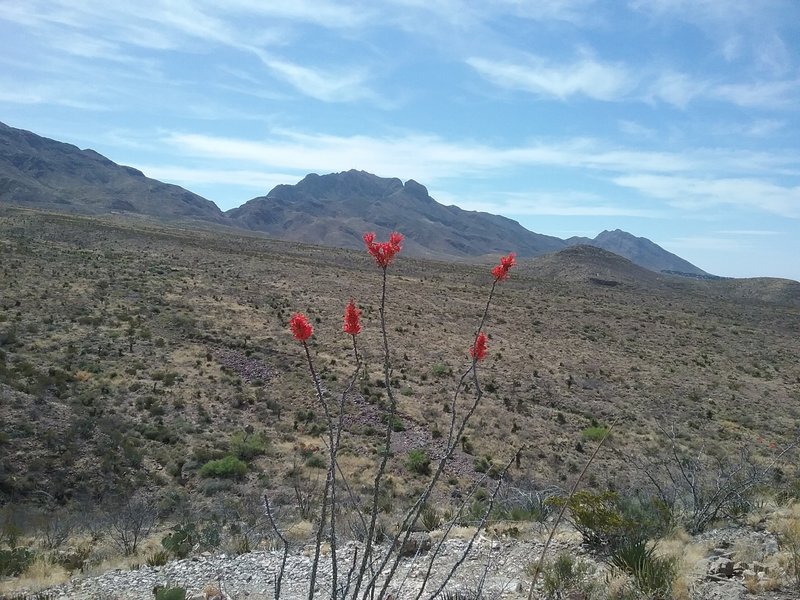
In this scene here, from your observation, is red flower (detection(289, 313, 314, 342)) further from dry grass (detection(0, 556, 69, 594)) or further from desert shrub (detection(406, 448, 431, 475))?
desert shrub (detection(406, 448, 431, 475))

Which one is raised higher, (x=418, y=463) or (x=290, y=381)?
(x=290, y=381)

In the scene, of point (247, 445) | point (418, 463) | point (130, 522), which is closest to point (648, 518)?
point (418, 463)

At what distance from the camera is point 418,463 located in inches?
573

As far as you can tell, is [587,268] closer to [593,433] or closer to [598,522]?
[593,433]

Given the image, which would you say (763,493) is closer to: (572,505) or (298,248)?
(572,505)

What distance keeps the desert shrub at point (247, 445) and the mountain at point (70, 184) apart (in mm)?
130730

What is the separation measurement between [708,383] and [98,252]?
141 ft

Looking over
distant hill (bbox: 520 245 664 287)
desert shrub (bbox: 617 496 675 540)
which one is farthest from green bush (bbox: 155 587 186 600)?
distant hill (bbox: 520 245 664 287)

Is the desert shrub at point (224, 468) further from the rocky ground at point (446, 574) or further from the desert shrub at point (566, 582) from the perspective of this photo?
the desert shrub at point (566, 582)

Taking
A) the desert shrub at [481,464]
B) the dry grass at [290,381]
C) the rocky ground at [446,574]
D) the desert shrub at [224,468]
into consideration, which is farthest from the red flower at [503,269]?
the desert shrub at [481,464]

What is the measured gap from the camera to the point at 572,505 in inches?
246

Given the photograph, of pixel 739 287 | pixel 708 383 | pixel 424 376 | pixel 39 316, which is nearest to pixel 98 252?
pixel 39 316

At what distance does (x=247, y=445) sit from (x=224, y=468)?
59.6 inches

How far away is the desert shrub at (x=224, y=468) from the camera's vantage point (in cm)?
1304
